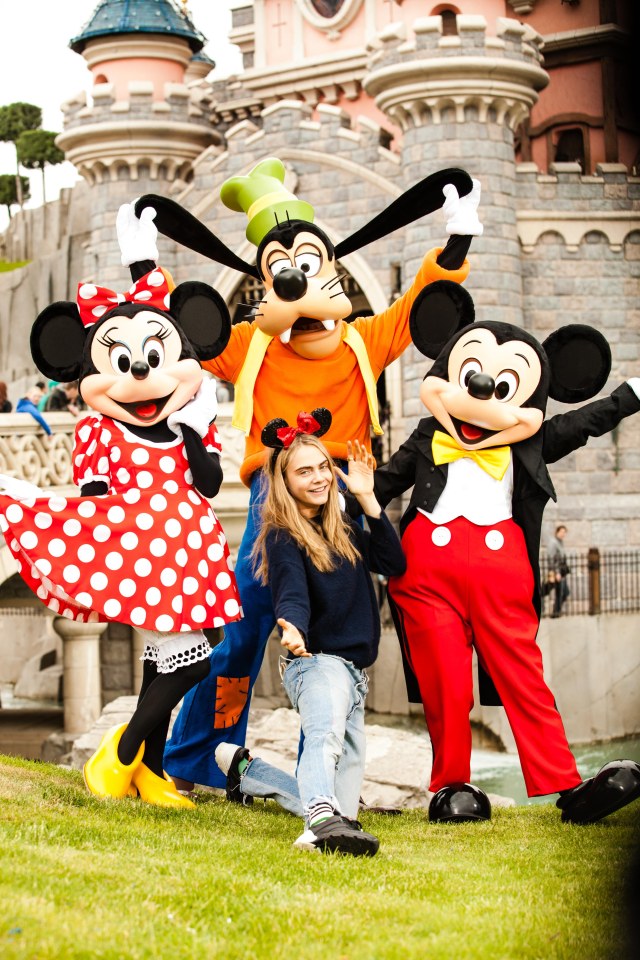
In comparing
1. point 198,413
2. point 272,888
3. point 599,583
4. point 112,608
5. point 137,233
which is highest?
point 137,233

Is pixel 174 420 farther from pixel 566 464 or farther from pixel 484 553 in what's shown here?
pixel 566 464

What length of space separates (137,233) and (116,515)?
3.51 feet

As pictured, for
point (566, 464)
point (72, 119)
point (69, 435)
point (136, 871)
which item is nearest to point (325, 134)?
point (72, 119)

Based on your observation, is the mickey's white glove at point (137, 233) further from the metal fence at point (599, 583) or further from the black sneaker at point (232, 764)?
the metal fence at point (599, 583)

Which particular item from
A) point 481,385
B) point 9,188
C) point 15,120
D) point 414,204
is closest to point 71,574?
point 481,385

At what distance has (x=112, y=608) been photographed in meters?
4.70

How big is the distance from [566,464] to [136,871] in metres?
12.8

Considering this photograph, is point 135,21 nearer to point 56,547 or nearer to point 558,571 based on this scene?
point 558,571

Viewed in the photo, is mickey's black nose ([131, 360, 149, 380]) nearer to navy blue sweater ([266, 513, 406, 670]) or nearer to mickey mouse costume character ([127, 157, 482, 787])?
mickey mouse costume character ([127, 157, 482, 787])

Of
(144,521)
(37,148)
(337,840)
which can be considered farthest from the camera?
(37,148)

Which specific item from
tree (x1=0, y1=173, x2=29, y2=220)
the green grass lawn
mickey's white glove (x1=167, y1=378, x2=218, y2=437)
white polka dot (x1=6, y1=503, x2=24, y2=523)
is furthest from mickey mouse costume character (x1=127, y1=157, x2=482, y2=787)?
tree (x1=0, y1=173, x2=29, y2=220)

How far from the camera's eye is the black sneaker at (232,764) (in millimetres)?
5234

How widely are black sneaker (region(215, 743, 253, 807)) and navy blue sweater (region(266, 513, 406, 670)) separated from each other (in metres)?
0.79

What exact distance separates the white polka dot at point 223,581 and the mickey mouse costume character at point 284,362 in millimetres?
264
